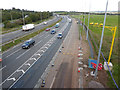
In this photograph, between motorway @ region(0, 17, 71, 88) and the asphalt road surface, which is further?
motorway @ region(0, 17, 71, 88)

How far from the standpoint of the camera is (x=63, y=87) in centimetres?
1185

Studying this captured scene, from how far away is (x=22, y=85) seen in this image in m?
12.6

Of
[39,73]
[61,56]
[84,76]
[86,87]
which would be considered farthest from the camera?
[61,56]

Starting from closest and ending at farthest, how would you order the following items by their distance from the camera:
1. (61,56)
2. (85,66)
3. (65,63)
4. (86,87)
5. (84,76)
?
(86,87) < (84,76) < (85,66) < (65,63) < (61,56)

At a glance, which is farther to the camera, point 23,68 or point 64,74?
point 23,68

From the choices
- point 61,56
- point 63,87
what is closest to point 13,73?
point 63,87

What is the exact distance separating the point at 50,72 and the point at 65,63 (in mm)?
3741

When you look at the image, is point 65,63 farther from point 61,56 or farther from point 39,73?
point 39,73

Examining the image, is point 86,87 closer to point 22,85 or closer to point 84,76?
point 84,76

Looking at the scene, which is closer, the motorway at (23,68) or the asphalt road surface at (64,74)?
the asphalt road surface at (64,74)

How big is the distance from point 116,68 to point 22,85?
14205 mm

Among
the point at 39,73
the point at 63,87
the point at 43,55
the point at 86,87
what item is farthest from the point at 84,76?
the point at 43,55

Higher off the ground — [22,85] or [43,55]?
[43,55]

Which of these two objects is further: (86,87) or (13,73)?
(13,73)
